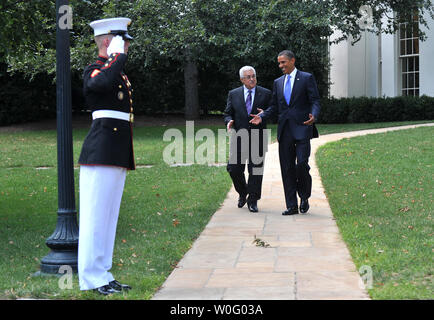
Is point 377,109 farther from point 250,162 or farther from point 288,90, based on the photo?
point 288,90

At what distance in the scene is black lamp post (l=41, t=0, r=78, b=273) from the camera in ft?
18.7

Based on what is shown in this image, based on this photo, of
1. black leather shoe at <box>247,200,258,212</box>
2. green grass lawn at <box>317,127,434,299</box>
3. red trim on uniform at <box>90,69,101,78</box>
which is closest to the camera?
red trim on uniform at <box>90,69,101,78</box>

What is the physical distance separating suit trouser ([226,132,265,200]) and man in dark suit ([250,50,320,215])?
13.4 inches

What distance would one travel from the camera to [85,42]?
23.7 meters

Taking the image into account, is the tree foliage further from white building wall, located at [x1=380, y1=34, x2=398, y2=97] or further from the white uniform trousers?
the white uniform trousers

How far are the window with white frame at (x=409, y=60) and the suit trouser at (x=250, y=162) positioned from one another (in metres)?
20.5

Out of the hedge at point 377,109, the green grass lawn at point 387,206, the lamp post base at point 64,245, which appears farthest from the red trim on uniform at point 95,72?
the hedge at point 377,109

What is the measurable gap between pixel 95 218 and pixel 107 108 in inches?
32.8

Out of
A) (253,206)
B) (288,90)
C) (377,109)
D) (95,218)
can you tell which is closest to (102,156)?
(95,218)

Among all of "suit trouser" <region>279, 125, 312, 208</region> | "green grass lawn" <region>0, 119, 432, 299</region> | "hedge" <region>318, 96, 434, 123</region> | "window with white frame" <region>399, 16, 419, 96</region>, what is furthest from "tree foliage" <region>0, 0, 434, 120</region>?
"suit trouser" <region>279, 125, 312, 208</region>

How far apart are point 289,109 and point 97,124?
4.01 meters

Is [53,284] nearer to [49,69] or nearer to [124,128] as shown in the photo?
[124,128]

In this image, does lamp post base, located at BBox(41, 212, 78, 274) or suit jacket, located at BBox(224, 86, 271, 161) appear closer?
lamp post base, located at BBox(41, 212, 78, 274)
